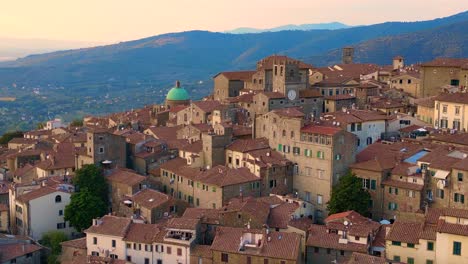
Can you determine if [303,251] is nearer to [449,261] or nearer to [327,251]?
[327,251]

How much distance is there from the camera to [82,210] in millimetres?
56312

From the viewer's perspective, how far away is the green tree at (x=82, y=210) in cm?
5625

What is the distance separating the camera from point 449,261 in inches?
1678

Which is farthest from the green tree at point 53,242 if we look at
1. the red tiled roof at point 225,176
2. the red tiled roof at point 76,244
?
the red tiled roof at point 225,176

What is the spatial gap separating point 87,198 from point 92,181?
3034mm

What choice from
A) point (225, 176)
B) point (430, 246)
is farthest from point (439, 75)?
point (430, 246)

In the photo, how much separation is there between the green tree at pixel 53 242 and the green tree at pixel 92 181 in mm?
4688

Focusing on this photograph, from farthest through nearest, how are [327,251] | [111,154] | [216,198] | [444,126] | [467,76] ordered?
[467,76] < [444,126] < [111,154] < [216,198] < [327,251]

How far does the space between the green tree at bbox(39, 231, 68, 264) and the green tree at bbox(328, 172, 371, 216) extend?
21.5m

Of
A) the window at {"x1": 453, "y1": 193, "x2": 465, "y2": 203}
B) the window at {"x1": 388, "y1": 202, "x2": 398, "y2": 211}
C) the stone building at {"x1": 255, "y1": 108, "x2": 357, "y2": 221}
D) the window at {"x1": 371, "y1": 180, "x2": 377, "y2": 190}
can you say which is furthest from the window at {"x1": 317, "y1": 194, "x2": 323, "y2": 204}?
the window at {"x1": 453, "y1": 193, "x2": 465, "y2": 203}

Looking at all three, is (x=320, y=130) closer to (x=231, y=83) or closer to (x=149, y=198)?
(x=149, y=198)

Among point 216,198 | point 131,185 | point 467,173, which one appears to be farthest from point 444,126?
point 131,185

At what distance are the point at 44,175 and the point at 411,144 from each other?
110 feet

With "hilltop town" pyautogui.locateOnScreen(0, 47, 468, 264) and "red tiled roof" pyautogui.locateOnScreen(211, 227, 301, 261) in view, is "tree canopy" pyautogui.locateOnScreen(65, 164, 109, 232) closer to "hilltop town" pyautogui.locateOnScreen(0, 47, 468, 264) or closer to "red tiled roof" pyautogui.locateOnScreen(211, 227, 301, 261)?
"hilltop town" pyautogui.locateOnScreen(0, 47, 468, 264)
